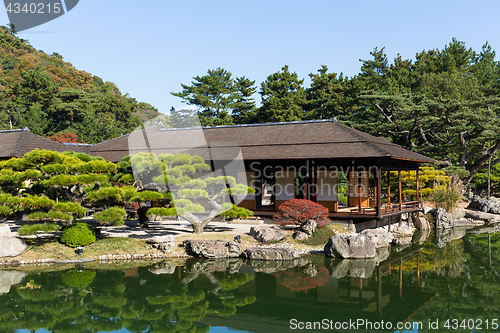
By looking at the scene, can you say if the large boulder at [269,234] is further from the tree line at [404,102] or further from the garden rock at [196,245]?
the tree line at [404,102]

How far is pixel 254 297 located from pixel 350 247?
18.0 feet

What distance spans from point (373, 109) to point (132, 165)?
1013 inches

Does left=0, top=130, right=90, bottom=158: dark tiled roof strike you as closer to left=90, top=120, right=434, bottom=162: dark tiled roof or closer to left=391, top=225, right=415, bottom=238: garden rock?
left=90, top=120, right=434, bottom=162: dark tiled roof

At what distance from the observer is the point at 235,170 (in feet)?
65.6

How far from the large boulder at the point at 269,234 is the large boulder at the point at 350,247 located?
194cm

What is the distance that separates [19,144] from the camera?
20.6 m

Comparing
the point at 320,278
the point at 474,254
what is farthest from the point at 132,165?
the point at 474,254

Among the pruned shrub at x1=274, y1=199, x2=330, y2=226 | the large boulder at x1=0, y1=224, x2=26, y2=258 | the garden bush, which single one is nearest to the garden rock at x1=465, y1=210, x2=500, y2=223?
the pruned shrub at x1=274, y1=199, x2=330, y2=226

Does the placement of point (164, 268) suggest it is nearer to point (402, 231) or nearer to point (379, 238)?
point (379, 238)

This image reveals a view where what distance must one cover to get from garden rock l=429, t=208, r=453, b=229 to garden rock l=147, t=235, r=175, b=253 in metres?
16.2

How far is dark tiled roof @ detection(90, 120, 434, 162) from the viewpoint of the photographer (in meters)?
18.0

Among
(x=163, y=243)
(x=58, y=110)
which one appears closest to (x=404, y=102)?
(x=163, y=243)

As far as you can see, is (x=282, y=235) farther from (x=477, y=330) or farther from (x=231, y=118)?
(x=231, y=118)

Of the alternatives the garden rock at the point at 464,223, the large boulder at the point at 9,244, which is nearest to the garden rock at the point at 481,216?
the garden rock at the point at 464,223
